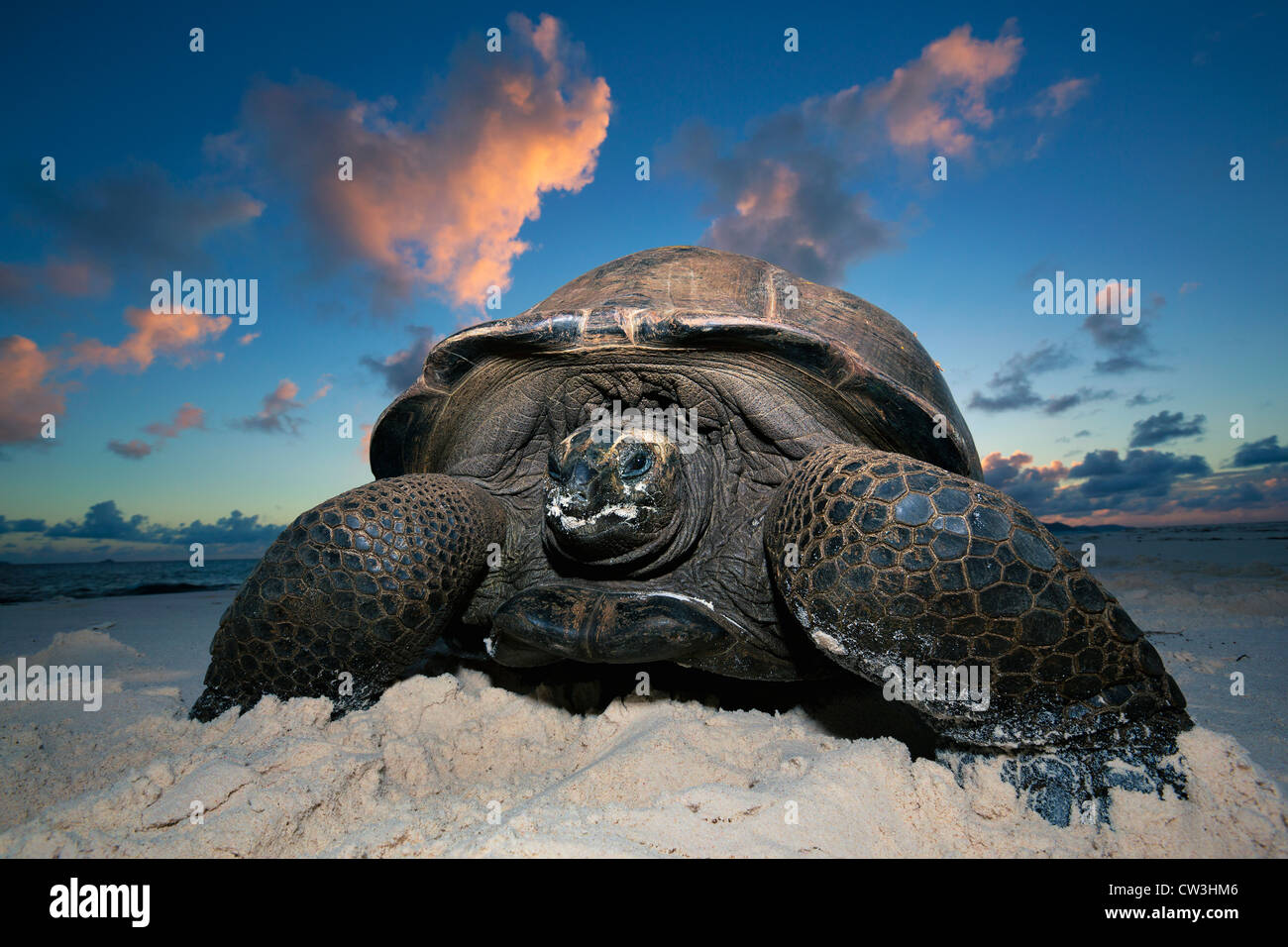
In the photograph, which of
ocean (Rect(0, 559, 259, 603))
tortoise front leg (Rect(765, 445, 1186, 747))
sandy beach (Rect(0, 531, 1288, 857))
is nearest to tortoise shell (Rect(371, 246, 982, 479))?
tortoise front leg (Rect(765, 445, 1186, 747))

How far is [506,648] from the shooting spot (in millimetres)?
2455

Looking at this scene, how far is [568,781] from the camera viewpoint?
5.74 ft

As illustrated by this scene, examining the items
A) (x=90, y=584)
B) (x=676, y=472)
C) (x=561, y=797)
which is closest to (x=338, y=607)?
(x=561, y=797)

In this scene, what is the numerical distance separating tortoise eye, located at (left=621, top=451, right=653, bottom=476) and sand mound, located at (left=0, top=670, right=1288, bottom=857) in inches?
40.2

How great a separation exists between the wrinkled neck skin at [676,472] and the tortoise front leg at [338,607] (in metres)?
0.40

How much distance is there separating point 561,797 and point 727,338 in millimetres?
2006

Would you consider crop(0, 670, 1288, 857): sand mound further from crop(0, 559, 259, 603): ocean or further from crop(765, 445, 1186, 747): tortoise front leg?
crop(0, 559, 259, 603): ocean

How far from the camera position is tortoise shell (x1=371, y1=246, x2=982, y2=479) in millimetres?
2597

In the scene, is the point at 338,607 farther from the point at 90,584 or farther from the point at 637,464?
the point at 90,584
